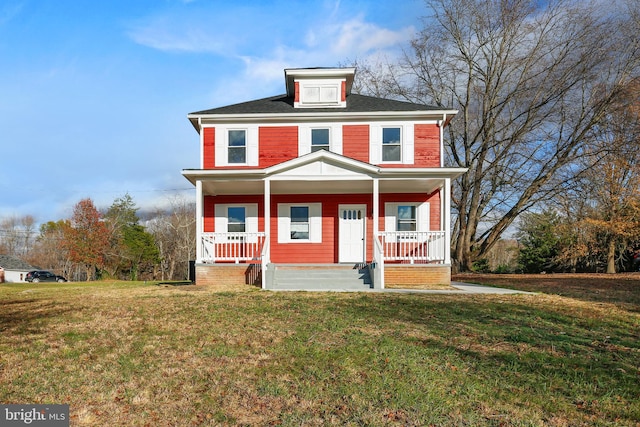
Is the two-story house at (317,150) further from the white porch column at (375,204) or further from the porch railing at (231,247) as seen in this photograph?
the white porch column at (375,204)

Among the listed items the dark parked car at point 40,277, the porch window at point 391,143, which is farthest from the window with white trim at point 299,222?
the dark parked car at point 40,277

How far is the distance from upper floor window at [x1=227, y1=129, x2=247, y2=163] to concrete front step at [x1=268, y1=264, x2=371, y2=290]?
4.47 meters

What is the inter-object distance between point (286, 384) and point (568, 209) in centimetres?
2429

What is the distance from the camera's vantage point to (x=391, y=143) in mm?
15719

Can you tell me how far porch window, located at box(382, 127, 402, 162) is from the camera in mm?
15719

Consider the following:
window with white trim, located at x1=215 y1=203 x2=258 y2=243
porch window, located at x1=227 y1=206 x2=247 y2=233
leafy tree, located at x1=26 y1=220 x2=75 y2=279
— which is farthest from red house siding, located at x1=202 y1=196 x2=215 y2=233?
leafy tree, located at x1=26 y1=220 x2=75 y2=279

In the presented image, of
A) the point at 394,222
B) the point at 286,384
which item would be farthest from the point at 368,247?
the point at 286,384

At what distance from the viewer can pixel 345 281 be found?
1276cm

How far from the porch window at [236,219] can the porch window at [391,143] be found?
5.71 meters

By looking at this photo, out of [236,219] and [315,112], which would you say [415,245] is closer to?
[315,112]

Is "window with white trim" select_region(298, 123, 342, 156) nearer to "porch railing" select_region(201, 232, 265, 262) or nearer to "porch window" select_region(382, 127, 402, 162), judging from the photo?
"porch window" select_region(382, 127, 402, 162)

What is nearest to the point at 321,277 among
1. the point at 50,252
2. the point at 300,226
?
the point at 300,226

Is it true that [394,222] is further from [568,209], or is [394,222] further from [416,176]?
[568,209]

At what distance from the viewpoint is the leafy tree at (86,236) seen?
4025 centimetres
